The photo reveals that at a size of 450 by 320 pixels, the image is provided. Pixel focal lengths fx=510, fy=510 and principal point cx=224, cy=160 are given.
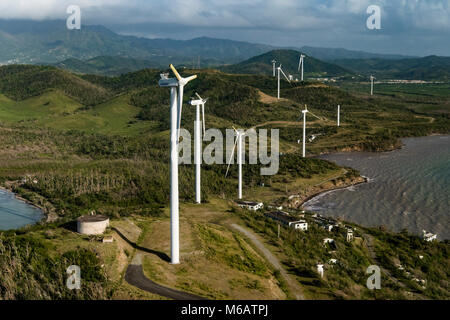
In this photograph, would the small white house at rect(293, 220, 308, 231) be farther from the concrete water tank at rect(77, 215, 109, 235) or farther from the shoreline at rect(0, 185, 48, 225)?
the shoreline at rect(0, 185, 48, 225)

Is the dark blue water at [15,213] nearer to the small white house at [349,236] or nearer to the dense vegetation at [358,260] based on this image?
the dense vegetation at [358,260]

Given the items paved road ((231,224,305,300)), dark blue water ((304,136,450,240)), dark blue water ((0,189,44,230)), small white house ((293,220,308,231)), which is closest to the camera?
paved road ((231,224,305,300))

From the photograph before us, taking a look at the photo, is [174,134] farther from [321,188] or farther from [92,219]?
[321,188]

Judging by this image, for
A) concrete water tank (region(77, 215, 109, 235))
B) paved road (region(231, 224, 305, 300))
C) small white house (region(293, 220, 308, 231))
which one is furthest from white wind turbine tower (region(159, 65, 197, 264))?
small white house (region(293, 220, 308, 231))

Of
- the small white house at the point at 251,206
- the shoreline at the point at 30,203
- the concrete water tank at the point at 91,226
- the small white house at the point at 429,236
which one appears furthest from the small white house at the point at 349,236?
the shoreline at the point at 30,203
